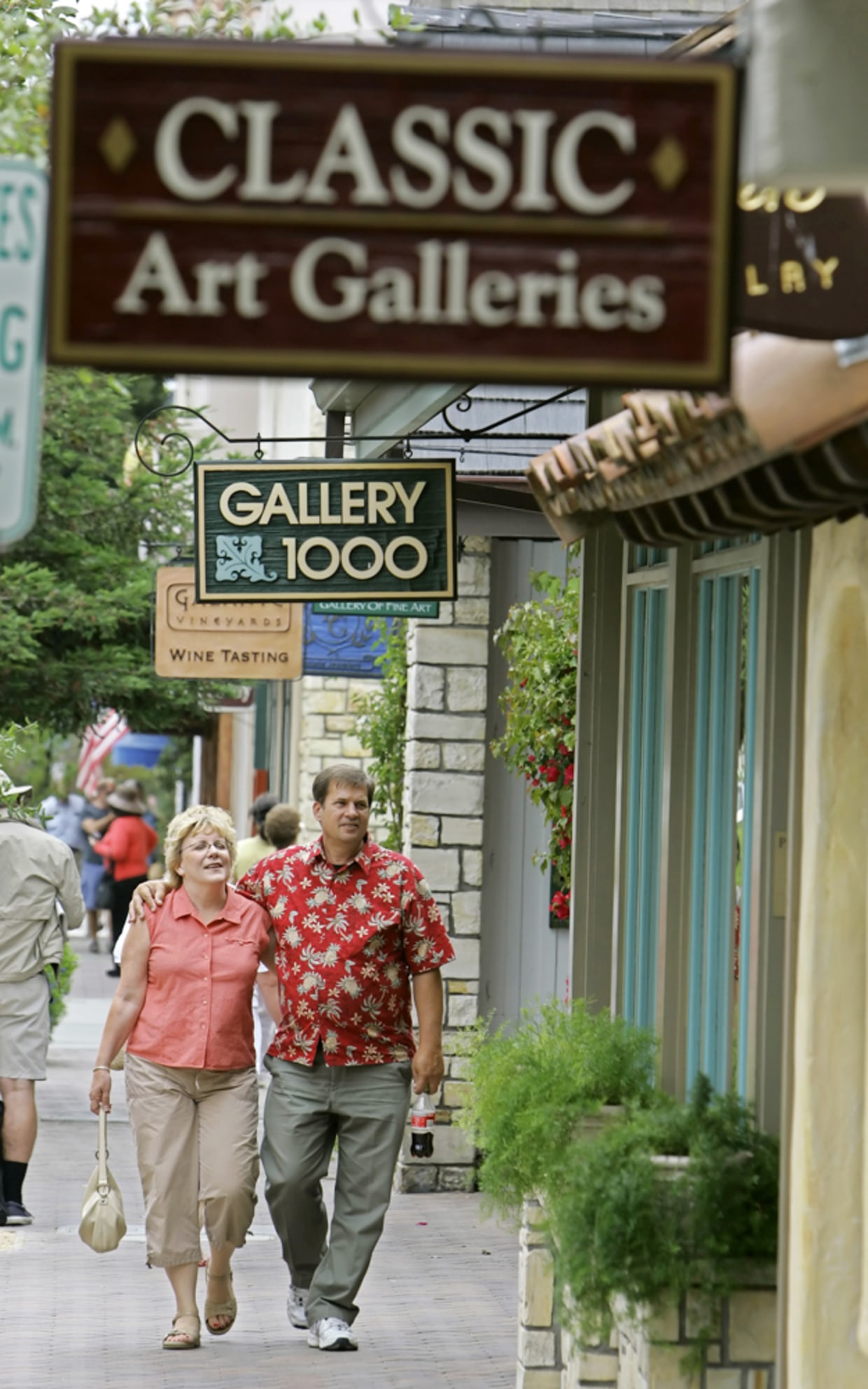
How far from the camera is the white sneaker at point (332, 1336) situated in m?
7.61

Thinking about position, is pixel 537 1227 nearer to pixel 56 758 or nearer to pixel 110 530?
pixel 110 530

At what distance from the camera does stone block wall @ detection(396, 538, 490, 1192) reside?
1116cm

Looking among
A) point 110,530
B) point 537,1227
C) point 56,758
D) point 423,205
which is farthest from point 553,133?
point 56,758

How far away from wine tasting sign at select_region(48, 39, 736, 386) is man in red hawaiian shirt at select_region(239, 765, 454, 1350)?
4.48m

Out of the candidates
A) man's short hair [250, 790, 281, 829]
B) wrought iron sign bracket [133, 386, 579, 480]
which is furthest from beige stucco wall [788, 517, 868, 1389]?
man's short hair [250, 790, 281, 829]

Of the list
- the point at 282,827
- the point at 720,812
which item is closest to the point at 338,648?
the point at 282,827

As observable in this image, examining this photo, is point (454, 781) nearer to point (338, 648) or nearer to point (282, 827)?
point (282, 827)

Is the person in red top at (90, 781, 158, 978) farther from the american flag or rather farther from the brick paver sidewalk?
the brick paver sidewalk

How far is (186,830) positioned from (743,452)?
4.18 meters

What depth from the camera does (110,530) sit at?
1841 centimetres

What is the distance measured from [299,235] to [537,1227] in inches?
137

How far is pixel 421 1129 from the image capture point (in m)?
8.87

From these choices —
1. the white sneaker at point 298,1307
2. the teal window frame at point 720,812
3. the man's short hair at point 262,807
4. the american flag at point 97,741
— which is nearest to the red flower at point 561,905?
the white sneaker at point 298,1307

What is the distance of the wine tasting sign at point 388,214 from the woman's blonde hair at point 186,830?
4.63m
